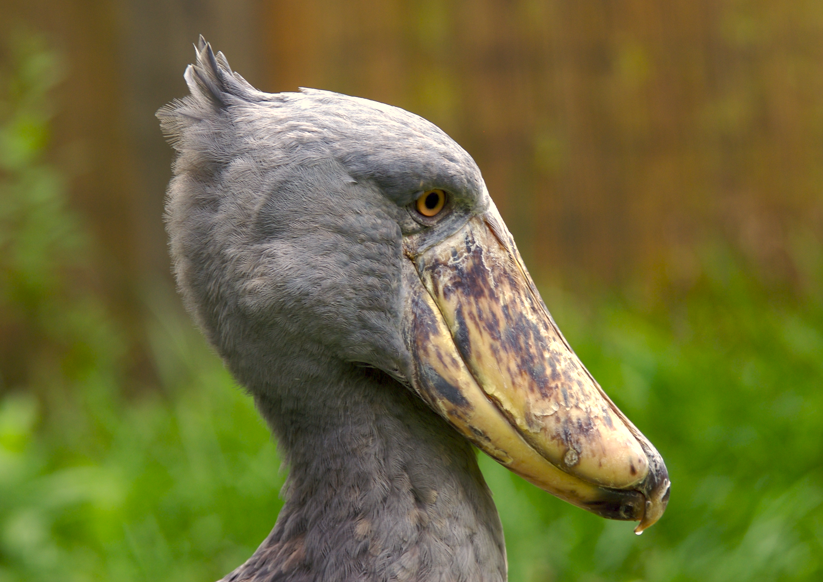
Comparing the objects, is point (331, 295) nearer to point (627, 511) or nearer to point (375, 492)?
point (375, 492)

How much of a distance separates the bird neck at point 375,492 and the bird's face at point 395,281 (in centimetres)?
6

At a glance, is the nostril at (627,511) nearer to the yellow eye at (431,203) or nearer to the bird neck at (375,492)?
the bird neck at (375,492)

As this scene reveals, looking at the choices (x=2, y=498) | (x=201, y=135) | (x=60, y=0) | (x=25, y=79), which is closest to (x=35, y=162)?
(x=25, y=79)

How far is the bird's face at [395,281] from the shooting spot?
1.13 m

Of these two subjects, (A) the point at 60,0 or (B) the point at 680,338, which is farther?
(A) the point at 60,0

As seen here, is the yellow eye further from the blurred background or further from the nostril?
the blurred background

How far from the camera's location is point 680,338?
3.29 metres

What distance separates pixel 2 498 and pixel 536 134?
252cm

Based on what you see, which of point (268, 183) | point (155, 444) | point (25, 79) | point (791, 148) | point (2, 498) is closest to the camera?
point (268, 183)

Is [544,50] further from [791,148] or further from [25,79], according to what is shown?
[25,79]

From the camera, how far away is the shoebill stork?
1.13 m

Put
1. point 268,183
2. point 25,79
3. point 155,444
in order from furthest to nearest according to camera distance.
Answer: point 155,444, point 25,79, point 268,183

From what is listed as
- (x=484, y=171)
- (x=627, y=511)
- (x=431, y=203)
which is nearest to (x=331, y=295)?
(x=431, y=203)

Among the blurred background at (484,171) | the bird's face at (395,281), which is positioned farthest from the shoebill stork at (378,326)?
the blurred background at (484,171)
